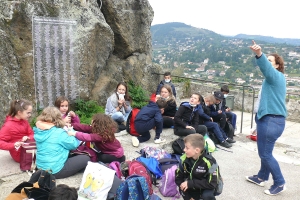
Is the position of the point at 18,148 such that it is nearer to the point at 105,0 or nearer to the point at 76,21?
the point at 76,21

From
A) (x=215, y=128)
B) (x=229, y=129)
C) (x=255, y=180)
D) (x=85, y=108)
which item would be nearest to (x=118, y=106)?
(x=85, y=108)

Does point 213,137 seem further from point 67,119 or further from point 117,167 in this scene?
point 67,119

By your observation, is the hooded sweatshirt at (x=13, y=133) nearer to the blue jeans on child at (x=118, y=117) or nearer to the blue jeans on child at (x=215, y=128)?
the blue jeans on child at (x=118, y=117)

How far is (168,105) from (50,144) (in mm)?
3061

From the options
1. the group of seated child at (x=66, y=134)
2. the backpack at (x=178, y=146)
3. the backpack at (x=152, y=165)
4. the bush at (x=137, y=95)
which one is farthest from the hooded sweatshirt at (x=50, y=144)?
the bush at (x=137, y=95)

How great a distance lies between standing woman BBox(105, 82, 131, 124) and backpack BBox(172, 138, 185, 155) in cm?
137

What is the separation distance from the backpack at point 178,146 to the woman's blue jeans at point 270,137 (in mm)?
1430

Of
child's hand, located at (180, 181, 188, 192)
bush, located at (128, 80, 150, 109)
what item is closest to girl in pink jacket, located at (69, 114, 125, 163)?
child's hand, located at (180, 181, 188, 192)

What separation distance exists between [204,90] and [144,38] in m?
4.76

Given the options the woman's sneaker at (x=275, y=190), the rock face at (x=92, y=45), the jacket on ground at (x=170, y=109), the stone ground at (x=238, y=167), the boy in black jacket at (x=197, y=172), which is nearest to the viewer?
the boy in black jacket at (x=197, y=172)

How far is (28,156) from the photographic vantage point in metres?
4.02

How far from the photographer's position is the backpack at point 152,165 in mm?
4215

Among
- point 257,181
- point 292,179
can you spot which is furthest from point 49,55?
point 292,179

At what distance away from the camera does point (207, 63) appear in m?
38.5
